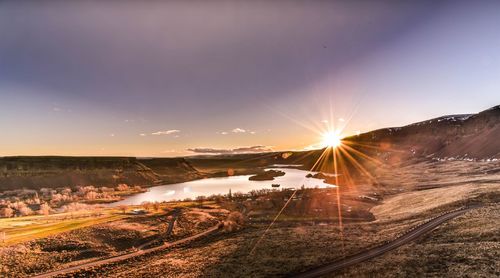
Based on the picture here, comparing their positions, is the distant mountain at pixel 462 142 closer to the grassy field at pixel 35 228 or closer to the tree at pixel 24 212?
the grassy field at pixel 35 228

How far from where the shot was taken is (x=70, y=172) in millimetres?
139875

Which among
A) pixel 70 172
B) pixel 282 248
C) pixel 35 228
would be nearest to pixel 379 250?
pixel 282 248

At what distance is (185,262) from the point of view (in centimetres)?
3406

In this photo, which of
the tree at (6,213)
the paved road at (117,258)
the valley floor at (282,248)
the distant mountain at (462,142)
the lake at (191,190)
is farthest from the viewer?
the distant mountain at (462,142)

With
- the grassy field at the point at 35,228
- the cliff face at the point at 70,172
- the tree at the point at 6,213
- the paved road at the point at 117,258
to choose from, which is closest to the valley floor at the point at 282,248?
the paved road at the point at 117,258

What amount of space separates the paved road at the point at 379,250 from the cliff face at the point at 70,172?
12991 centimetres

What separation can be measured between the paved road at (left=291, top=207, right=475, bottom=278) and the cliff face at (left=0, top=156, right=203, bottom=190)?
130m

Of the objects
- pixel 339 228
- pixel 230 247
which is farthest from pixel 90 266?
pixel 339 228

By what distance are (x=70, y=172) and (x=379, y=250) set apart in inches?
5702

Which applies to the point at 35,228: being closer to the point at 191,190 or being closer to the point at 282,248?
the point at 282,248

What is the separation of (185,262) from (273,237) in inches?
506

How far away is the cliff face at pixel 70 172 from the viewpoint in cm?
12250

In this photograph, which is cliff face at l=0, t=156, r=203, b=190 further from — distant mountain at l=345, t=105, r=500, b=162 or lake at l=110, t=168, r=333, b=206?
distant mountain at l=345, t=105, r=500, b=162

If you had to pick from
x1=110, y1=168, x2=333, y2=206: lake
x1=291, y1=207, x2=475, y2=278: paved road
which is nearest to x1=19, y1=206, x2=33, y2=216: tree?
x1=110, y1=168, x2=333, y2=206: lake
